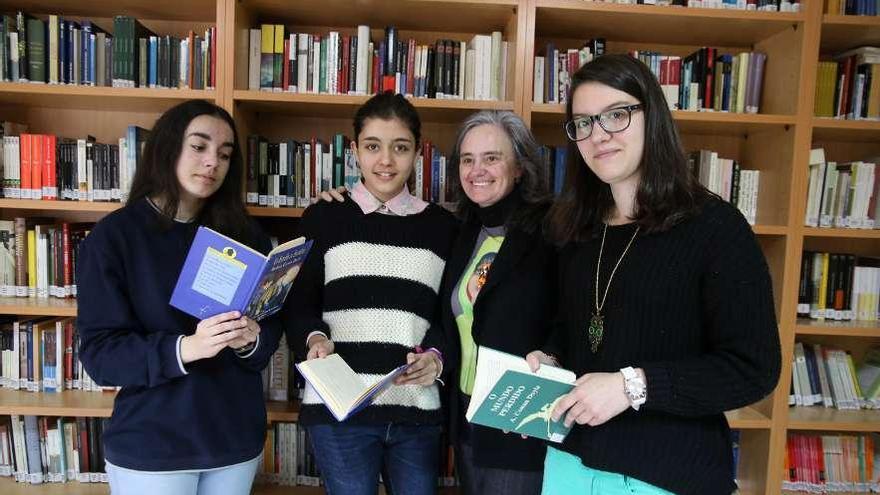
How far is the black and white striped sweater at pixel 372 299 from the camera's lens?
1798 millimetres

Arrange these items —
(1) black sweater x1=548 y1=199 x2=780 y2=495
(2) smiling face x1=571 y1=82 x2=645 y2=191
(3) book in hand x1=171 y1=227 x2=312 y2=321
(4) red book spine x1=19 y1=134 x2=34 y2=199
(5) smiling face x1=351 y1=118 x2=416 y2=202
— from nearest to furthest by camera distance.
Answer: (1) black sweater x1=548 y1=199 x2=780 y2=495 → (2) smiling face x1=571 y1=82 x2=645 y2=191 → (3) book in hand x1=171 y1=227 x2=312 y2=321 → (5) smiling face x1=351 y1=118 x2=416 y2=202 → (4) red book spine x1=19 y1=134 x2=34 y2=199

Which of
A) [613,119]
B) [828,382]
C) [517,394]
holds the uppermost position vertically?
[613,119]

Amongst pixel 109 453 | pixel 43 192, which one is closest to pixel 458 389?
pixel 109 453

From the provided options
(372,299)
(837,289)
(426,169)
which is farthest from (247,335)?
(837,289)

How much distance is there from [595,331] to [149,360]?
1.11 m

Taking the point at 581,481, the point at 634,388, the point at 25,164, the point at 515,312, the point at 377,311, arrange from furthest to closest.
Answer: the point at 25,164 < the point at 377,311 < the point at 515,312 < the point at 581,481 < the point at 634,388

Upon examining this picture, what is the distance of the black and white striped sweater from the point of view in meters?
1.80

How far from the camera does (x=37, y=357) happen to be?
250cm

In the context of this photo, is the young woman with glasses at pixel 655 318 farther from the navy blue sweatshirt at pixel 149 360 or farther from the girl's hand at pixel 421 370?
the navy blue sweatshirt at pixel 149 360

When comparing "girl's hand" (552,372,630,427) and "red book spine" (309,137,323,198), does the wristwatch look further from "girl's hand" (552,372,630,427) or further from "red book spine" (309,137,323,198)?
"red book spine" (309,137,323,198)

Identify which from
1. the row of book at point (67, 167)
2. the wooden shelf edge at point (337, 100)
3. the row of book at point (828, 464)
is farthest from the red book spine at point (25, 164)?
the row of book at point (828, 464)

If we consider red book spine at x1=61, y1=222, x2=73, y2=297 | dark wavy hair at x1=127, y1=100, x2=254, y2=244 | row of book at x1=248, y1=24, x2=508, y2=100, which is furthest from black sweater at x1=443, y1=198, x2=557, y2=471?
red book spine at x1=61, y1=222, x2=73, y2=297

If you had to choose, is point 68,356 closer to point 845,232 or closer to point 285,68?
point 285,68

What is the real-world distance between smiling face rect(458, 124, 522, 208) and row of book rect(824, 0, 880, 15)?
5.74ft
